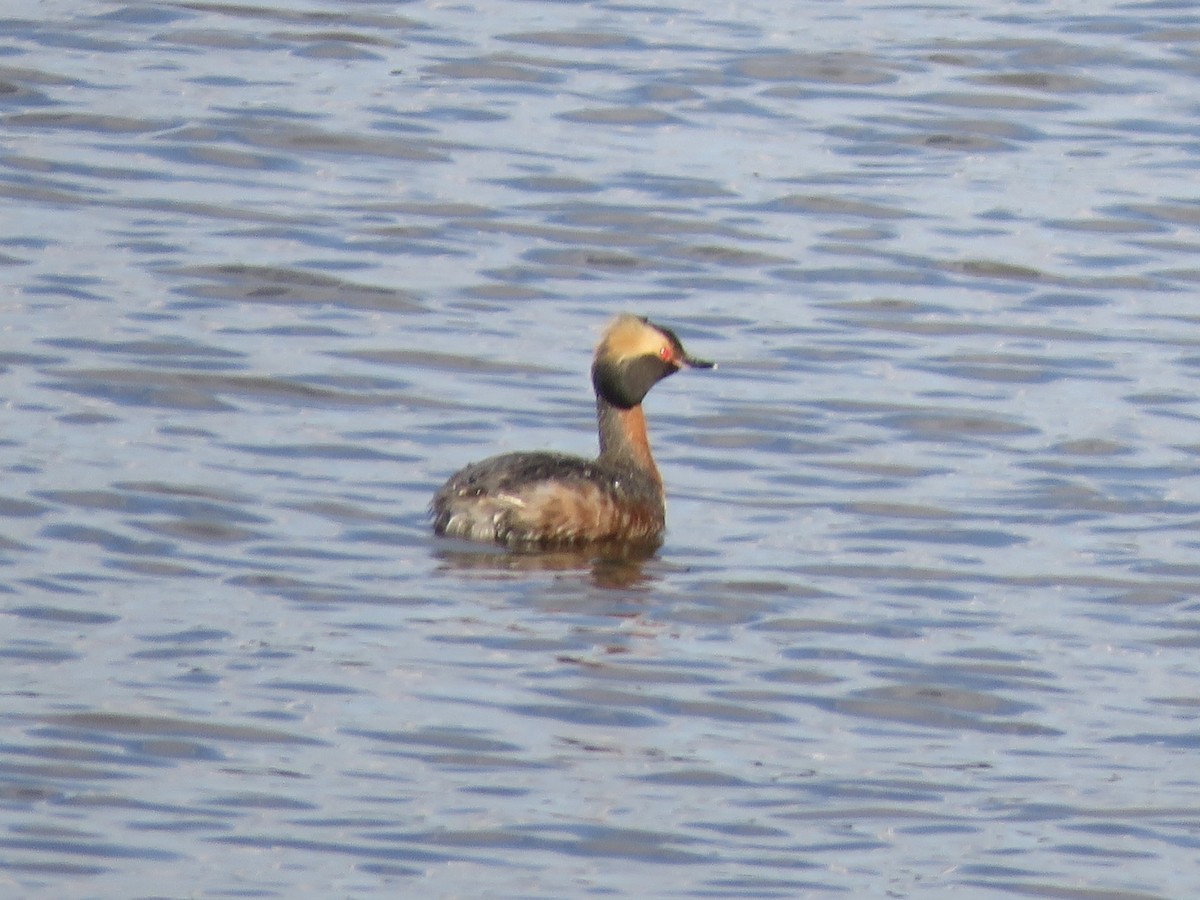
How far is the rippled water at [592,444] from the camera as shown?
8.52 metres

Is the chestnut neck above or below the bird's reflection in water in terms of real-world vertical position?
above

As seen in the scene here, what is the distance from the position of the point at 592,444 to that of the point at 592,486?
142cm

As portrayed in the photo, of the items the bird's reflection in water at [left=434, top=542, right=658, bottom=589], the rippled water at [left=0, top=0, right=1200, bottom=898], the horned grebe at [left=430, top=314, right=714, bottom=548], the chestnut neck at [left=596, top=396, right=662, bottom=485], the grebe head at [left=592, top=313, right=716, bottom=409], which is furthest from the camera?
the grebe head at [left=592, top=313, right=716, bottom=409]

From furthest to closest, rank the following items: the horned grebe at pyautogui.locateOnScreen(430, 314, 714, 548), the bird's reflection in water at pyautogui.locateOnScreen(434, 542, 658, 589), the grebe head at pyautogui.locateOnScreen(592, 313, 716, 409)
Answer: the grebe head at pyautogui.locateOnScreen(592, 313, 716, 409)
the horned grebe at pyautogui.locateOnScreen(430, 314, 714, 548)
the bird's reflection in water at pyautogui.locateOnScreen(434, 542, 658, 589)

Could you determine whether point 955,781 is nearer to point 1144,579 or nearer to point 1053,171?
point 1144,579

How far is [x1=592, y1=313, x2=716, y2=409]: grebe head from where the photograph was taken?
41.1 ft

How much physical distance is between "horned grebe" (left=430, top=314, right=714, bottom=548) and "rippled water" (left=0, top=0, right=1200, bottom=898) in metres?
0.16

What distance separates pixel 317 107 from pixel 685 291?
4.03 meters

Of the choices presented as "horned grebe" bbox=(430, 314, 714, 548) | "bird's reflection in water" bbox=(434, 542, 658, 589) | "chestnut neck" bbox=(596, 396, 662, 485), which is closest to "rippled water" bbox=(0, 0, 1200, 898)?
"bird's reflection in water" bbox=(434, 542, 658, 589)

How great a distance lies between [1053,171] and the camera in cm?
1778

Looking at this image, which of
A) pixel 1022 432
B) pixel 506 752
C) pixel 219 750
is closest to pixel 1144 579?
pixel 1022 432

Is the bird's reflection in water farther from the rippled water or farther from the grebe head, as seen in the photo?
the grebe head

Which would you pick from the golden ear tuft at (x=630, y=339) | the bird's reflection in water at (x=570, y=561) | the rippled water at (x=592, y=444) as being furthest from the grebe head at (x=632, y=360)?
the bird's reflection in water at (x=570, y=561)

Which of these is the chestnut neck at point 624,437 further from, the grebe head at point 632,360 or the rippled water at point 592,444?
the rippled water at point 592,444
